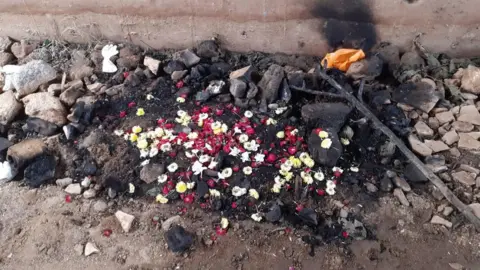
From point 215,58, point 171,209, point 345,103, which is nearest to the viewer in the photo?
point 171,209

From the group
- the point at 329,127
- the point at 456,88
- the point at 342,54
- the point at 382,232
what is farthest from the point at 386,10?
the point at 382,232

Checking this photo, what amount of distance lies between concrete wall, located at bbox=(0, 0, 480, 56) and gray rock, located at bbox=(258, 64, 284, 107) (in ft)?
1.72

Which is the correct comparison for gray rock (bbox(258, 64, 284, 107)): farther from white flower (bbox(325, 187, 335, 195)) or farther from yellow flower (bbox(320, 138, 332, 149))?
white flower (bbox(325, 187, 335, 195))

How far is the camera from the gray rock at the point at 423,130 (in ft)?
12.1

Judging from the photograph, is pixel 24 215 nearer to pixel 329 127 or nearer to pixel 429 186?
pixel 329 127

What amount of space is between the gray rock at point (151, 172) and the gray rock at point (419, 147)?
2065 millimetres

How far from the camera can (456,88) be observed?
13.1 ft

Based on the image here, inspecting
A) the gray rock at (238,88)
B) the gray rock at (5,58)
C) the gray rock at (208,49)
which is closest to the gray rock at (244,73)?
the gray rock at (238,88)

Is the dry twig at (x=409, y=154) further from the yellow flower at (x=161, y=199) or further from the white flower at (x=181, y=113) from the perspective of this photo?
the yellow flower at (x=161, y=199)

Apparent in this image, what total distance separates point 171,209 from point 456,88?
2.78 meters

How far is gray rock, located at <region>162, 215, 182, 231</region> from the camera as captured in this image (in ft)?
10.6

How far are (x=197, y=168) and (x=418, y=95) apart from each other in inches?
82.6

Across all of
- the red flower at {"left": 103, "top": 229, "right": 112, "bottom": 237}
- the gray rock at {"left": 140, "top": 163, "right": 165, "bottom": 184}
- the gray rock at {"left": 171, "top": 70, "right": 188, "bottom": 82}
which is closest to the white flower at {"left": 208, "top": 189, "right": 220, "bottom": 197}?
the gray rock at {"left": 140, "top": 163, "right": 165, "bottom": 184}

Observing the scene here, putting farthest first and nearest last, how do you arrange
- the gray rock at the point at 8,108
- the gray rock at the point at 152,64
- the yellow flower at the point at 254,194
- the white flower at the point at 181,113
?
the gray rock at the point at 152,64
the gray rock at the point at 8,108
the white flower at the point at 181,113
the yellow flower at the point at 254,194
